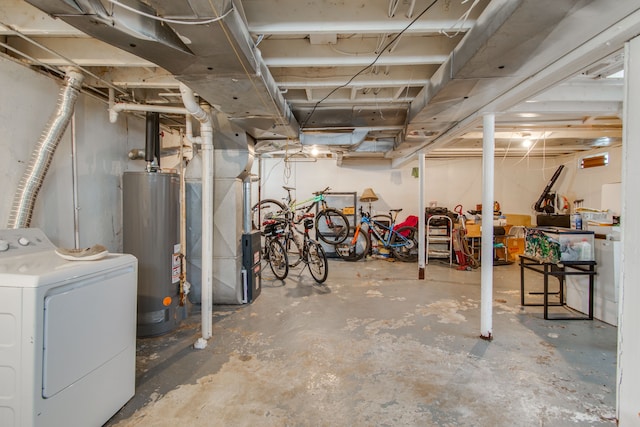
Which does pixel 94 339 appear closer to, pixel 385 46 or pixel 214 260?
pixel 214 260

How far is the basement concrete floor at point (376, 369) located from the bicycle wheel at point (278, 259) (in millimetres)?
867

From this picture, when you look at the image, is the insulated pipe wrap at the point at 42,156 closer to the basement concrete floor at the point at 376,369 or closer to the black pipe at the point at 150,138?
the black pipe at the point at 150,138

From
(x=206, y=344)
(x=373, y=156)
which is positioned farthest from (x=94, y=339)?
(x=373, y=156)

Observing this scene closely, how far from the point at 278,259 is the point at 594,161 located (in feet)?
19.3

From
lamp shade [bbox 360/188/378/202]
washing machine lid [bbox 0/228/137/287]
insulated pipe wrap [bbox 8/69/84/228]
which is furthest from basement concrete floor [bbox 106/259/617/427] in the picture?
lamp shade [bbox 360/188/378/202]

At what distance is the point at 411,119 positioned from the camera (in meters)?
2.64

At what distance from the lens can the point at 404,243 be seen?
17.8 feet

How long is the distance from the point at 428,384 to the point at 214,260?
7.72 ft

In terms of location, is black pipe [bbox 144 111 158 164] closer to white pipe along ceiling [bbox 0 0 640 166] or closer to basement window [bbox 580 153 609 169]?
white pipe along ceiling [bbox 0 0 640 166]

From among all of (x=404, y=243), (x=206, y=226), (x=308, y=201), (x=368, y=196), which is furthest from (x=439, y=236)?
(x=206, y=226)

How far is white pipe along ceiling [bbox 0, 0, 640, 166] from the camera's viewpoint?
1.18m

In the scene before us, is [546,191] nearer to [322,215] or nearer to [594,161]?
[594,161]

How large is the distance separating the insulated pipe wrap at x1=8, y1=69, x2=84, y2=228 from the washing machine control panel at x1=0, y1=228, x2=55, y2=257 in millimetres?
75

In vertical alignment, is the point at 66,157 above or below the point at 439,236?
above
